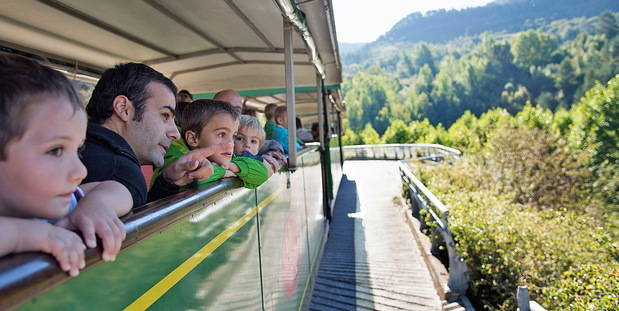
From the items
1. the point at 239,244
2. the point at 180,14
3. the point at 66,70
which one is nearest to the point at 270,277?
the point at 239,244

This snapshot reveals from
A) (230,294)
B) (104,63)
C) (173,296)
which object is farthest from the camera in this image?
(104,63)

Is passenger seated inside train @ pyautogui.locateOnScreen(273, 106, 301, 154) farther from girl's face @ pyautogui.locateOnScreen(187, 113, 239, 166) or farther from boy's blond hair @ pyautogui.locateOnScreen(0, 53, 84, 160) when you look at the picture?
boy's blond hair @ pyautogui.locateOnScreen(0, 53, 84, 160)

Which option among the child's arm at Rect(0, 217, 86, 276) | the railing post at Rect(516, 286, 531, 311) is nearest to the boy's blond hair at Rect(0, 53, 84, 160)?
the child's arm at Rect(0, 217, 86, 276)

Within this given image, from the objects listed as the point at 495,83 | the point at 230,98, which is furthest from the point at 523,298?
the point at 495,83

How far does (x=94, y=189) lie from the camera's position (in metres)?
1.03

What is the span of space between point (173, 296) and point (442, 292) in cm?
457

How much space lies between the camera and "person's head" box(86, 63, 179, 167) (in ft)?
5.14

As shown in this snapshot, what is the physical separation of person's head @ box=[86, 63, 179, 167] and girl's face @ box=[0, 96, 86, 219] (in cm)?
77

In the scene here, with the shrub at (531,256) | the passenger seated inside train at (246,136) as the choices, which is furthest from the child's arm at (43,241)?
the shrub at (531,256)

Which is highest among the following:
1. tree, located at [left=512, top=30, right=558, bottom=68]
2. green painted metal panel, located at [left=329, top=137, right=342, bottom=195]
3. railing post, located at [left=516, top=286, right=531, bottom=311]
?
tree, located at [left=512, top=30, right=558, bottom=68]

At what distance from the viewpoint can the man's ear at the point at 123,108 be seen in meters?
1.56

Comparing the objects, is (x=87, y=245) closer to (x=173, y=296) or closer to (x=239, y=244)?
(x=173, y=296)

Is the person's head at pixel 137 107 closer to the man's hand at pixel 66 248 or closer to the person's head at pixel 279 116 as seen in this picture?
the man's hand at pixel 66 248

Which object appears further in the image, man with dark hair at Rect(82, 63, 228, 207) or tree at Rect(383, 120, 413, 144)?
tree at Rect(383, 120, 413, 144)
